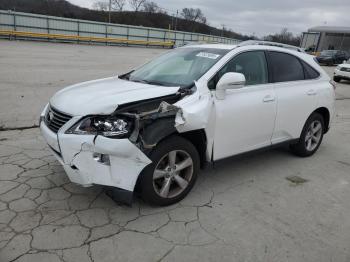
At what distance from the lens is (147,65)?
474 centimetres

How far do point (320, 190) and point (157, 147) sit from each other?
234 centimetres

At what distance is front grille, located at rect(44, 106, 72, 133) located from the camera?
3.25m

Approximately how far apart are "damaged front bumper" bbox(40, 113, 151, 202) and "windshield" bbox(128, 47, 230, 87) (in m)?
1.12

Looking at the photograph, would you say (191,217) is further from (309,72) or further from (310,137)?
(309,72)

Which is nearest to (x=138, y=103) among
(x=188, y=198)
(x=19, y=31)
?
(x=188, y=198)

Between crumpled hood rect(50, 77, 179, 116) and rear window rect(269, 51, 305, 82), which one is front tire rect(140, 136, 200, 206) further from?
rear window rect(269, 51, 305, 82)

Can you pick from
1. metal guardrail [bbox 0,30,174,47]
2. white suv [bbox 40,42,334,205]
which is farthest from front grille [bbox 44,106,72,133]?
metal guardrail [bbox 0,30,174,47]

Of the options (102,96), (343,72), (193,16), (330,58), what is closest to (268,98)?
(102,96)

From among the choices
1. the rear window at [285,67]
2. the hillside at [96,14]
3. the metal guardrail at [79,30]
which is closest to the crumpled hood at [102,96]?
the rear window at [285,67]

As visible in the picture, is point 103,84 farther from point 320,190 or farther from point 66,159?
point 320,190

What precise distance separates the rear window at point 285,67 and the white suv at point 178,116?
0.02 metres

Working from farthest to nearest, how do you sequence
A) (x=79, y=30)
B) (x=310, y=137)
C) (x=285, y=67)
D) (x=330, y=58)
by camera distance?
(x=79, y=30)
(x=330, y=58)
(x=310, y=137)
(x=285, y=67)

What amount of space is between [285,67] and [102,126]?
9.41ft

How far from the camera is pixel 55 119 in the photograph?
3.39 metres
